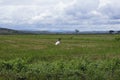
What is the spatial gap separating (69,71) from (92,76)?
113 centimetres

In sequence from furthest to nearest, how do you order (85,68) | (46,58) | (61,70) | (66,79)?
(46,58) < (85,68) < (61,70) < (66,79)

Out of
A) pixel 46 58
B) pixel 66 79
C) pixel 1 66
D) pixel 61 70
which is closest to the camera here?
pixel 66 79

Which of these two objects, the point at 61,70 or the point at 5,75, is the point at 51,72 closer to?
the point at 61,70

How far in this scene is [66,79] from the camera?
14.8 meters

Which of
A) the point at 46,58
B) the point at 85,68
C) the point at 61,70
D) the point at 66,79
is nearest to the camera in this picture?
the point at 66,79

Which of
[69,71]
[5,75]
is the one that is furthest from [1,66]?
[69,71]

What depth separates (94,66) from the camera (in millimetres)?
17141

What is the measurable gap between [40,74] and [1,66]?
3538mm

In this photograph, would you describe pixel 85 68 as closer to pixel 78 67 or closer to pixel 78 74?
pixel 78 67

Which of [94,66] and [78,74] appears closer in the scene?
[78,74]

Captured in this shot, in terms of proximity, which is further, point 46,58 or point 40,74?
point 46,58

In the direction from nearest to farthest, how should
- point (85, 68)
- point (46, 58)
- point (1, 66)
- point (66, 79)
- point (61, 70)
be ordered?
1. point (66, 79)
2. point (61, 70)
3. point (85, 68)
4. point (1, 66)
5. point (46, 58)

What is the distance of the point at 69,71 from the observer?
15297mm

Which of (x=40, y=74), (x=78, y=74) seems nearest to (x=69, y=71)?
(x=78, y=74)
